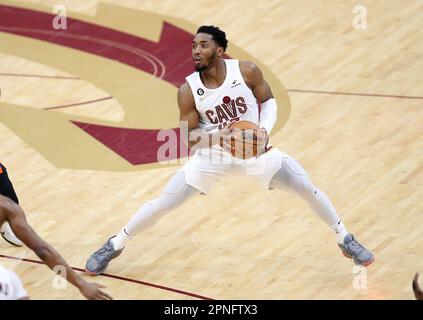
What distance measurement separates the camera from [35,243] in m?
8.72

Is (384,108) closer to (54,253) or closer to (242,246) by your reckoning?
(242,246)

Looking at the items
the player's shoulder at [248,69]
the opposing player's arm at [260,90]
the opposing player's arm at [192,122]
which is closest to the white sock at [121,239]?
the opposing player's arm at [192,122]

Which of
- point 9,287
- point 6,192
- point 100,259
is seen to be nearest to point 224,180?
point 100,259

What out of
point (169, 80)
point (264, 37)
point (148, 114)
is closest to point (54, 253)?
point (148, 114)

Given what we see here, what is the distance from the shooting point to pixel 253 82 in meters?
10.5

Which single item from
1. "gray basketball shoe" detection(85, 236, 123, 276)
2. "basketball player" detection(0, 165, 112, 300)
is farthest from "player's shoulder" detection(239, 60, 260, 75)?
"basketball player" detection(0, 165, 112, 300)

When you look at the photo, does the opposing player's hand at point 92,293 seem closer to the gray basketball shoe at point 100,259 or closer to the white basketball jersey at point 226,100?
the gray basketball shoe at point 100,259

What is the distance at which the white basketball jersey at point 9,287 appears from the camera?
8.45 metres

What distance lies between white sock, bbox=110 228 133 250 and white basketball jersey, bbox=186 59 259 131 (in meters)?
1.26

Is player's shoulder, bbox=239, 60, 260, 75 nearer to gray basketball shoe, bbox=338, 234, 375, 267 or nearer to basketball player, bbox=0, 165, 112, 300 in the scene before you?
gray basketball shoe, bbox=338, 234, 375, 267

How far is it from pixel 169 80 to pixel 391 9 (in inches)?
157

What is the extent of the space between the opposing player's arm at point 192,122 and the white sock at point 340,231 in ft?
4.59

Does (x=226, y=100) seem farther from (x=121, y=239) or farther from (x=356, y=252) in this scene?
(x=356, y=252)

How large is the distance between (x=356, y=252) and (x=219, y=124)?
1756 mm
